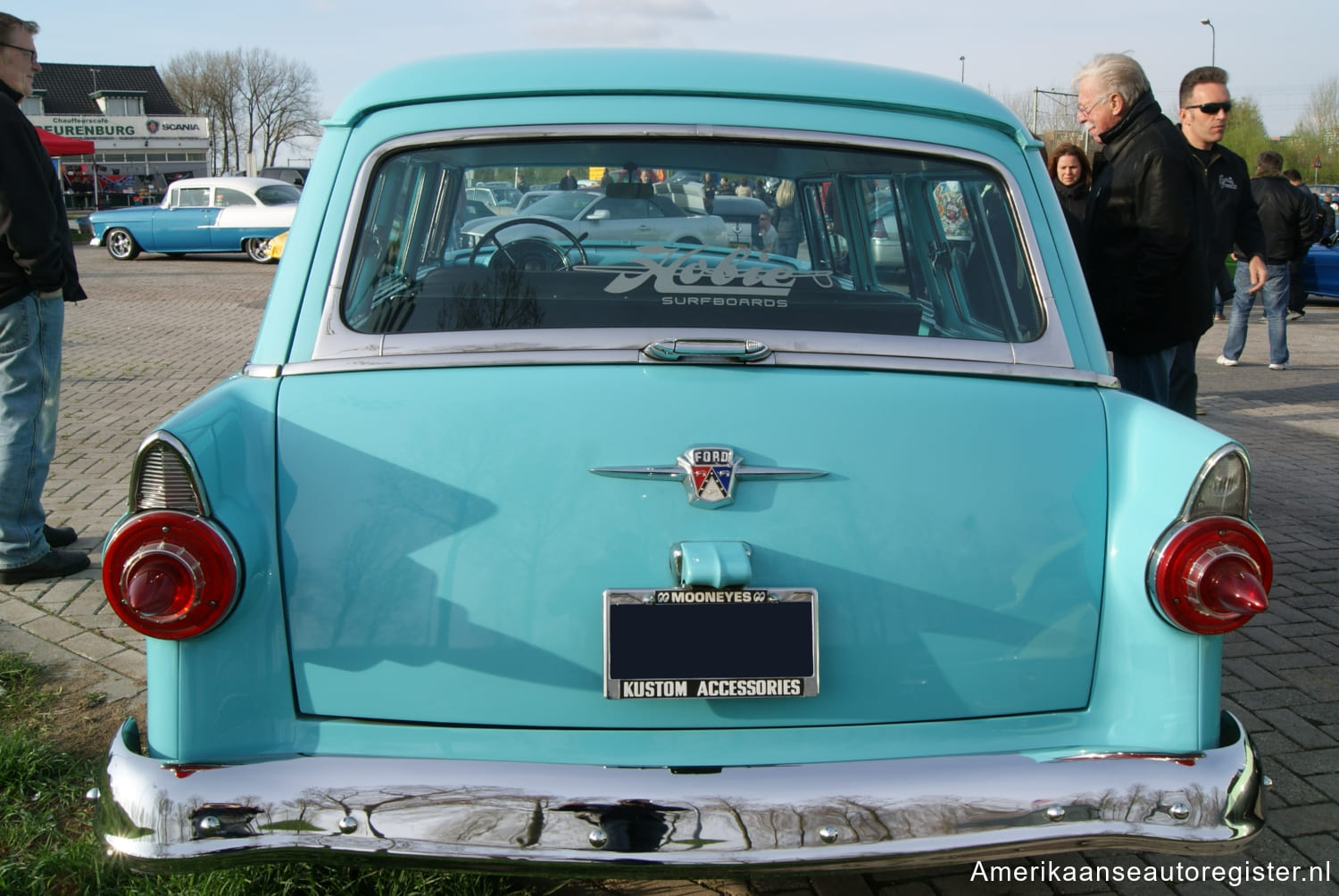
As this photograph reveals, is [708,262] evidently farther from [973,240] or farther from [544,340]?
[973,240]

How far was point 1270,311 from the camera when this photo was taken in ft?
33.9

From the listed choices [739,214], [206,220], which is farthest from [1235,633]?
[206,220]

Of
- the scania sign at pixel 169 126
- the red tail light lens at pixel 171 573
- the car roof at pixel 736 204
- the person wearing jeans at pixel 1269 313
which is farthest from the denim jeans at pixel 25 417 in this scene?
the scania sign at pixel 169 126

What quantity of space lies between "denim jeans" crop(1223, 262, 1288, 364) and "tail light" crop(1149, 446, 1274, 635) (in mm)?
8718

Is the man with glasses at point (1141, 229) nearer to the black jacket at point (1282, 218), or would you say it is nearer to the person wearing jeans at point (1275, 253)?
the person wearing jeans at point (1275, 253)

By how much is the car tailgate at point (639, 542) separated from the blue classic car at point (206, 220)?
21282 millimetres

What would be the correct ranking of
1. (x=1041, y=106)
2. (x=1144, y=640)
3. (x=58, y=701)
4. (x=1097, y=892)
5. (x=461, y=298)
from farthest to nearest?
Result: (x=1041, y=106)
(x=58, y=701)
(x=1097, y=892)
(x=461, y=298)
(x=1144, y=640)

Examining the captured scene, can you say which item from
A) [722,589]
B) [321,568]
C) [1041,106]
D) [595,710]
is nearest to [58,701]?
[321,568]

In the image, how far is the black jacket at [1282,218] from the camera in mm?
10570

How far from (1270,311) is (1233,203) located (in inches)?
152

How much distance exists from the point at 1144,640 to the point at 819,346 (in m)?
0.81

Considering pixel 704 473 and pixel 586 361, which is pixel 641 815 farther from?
pixel 586 361

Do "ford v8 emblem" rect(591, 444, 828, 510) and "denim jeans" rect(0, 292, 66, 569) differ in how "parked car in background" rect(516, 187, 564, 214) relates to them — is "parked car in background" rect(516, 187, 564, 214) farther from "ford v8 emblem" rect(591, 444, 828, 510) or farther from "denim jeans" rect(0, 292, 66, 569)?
"denim jeans" rect(0, 292, 66, 569)

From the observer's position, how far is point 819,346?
7.38ft
